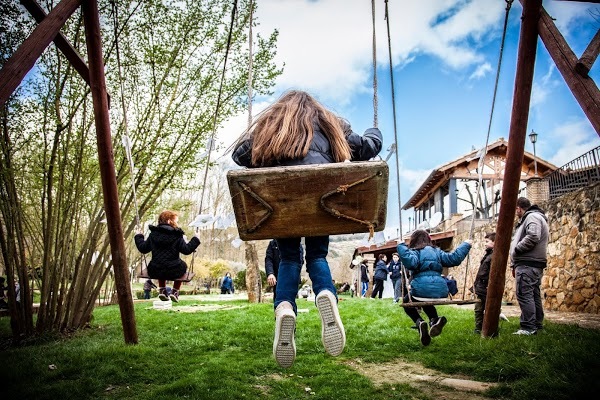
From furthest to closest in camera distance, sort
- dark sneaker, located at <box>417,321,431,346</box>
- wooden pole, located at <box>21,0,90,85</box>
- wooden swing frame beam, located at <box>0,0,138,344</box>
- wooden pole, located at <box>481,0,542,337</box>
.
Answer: dark sneaker, located at <box>417,321,431,346</box>
wooden pole, located at <box>21,0,90,85</box>
wooden pole, located at <box>481,0,542,337</box>
wooden swing frame beam, located at <box>0,0,138,344</box>

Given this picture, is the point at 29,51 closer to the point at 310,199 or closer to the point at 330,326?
the point at 310,199

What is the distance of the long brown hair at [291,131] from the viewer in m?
2.92

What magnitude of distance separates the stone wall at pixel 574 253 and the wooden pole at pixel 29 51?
684 cm

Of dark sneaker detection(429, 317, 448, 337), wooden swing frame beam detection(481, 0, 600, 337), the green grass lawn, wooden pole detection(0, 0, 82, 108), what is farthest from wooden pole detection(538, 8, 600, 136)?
wooden pole detection(0, 0, 82, 108)

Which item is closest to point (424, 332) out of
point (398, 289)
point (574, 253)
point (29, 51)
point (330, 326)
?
point (330, 326)

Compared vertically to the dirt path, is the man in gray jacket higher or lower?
higher

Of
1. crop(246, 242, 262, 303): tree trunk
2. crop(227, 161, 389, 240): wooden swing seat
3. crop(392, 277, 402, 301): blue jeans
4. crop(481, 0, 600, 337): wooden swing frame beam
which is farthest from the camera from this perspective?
crop(246, 242, 262, 303): tree trunk

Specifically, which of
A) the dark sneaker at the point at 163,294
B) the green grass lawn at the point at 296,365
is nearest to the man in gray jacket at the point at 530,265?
the green grass lawn at the point at 296,365

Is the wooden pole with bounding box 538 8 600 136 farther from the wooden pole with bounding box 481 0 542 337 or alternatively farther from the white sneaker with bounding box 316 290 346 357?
the white sneaker with bounding box 316 290 346 357

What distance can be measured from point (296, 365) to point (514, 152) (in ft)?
10.4

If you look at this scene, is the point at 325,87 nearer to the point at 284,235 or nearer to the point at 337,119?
the point at 337,119

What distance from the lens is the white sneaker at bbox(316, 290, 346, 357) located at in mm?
2719

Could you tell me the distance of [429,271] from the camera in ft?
15.5

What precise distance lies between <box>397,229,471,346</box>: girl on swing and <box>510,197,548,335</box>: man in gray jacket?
1.04m
